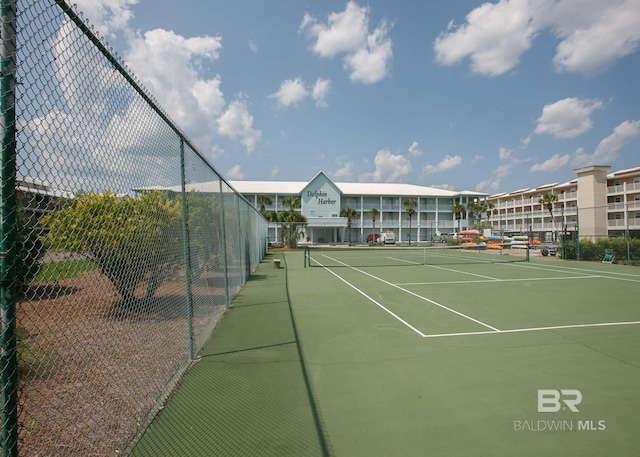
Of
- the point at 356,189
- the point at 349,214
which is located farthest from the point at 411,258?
the point at 356,189

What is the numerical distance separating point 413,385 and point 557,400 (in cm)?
157

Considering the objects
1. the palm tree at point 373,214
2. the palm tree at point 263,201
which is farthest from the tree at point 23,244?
the palm tree at point 373,214

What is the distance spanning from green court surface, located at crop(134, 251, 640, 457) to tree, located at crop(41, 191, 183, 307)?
1.53m

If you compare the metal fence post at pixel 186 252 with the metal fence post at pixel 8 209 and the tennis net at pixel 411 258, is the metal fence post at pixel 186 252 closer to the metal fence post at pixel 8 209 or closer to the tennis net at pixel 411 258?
the metal fence post at pixel 8 209

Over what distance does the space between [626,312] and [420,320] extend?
4.90 metres

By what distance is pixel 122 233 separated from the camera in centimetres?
359

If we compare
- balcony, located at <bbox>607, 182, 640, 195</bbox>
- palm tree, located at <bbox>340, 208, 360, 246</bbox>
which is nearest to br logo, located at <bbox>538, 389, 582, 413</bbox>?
palm tree, located at <bbox>340, 208, 360, 246</bbox>

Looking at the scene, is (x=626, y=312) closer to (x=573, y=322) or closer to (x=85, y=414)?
(x=573, y=322)

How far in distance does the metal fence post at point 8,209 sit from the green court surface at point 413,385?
173 centimetres

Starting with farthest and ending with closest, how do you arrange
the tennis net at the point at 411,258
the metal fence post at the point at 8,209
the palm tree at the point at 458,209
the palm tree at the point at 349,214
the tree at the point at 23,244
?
the palm tree at the point at 458,209 → the palm tree at the point at 349,214 → the tennis net at the point at 411,258 → the tree at the point at 23,244 → the metal fence post at the point at 8,209

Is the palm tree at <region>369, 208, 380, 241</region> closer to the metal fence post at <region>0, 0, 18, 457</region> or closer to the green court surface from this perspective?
the green court surface

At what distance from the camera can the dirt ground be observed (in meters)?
3.24

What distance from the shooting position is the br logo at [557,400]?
154 inches

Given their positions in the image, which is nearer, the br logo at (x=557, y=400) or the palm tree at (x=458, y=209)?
the br logo at (x=557, y=400)
